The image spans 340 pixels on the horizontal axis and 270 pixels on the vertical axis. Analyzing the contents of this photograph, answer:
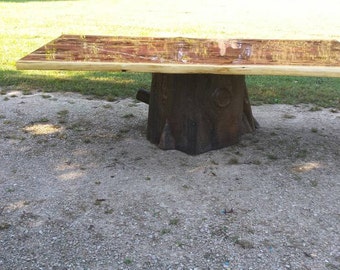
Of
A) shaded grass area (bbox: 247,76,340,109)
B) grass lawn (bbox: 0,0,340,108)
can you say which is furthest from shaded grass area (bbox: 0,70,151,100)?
shaded grass area (bbox: 247,76,340,109)

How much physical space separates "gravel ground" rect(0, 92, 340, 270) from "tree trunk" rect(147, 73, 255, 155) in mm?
105

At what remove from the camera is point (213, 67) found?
118 inches

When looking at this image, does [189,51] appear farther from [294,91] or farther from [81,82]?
[81,82]

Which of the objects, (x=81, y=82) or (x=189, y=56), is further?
(x=81, y=82)

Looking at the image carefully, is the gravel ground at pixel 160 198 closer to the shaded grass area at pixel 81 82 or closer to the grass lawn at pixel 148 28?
the shaded grass area at pixel 81 82

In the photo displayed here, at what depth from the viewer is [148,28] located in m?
10.6

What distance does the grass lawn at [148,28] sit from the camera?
584 cm

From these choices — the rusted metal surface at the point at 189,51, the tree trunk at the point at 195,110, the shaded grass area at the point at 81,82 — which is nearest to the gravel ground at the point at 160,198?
the tree trunk at the point at 195,110

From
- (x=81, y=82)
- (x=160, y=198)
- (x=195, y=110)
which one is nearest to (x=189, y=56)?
(x=195, y=110)

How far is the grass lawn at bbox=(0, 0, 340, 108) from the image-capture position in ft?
19.2

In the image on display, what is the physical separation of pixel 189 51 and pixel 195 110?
1.43 feet

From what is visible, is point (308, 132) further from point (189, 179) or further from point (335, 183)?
point (189, 179)

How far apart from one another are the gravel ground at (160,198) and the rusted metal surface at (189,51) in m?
0.76

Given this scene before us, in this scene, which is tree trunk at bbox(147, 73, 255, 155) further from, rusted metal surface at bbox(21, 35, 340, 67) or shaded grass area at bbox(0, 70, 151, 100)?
shaded grass area at bbox(0, 70, 151, 100)
